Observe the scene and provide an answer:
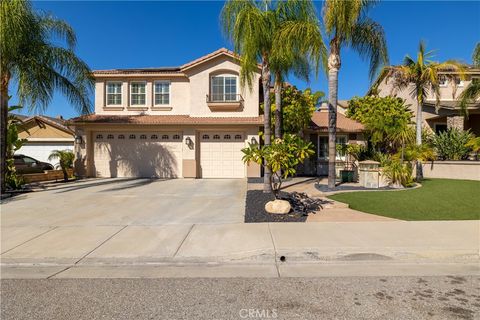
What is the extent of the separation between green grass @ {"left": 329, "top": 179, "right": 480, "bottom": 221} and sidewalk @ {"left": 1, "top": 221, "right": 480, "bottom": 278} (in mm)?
905

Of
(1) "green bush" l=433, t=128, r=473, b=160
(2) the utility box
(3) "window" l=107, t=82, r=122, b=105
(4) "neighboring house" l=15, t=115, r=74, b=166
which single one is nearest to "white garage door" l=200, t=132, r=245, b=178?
(3) "window" l=107, t=82, r=122, b=105

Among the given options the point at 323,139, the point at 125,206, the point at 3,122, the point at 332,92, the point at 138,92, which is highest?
the point at 138,92

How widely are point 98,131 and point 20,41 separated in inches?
278

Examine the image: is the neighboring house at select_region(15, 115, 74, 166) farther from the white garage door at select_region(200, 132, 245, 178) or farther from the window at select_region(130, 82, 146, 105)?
the white garage door at select_region(200, 132, 245, 178)

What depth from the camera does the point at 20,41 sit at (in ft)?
36.0

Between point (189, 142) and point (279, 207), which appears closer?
point (279, 207)

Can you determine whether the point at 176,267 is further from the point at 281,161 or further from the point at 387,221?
the point at 387,221

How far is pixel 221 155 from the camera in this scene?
17.0 meters

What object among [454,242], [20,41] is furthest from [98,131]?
[454,242]

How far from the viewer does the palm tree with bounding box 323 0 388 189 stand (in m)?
10.5

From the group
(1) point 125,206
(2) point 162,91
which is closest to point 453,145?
(1) point 125,206

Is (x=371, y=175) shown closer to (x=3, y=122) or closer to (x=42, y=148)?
(x=3, y=122)

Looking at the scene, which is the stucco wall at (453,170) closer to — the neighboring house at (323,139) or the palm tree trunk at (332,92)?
the neighboring house at (323,139)

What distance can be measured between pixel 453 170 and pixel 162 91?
16.7 meters
